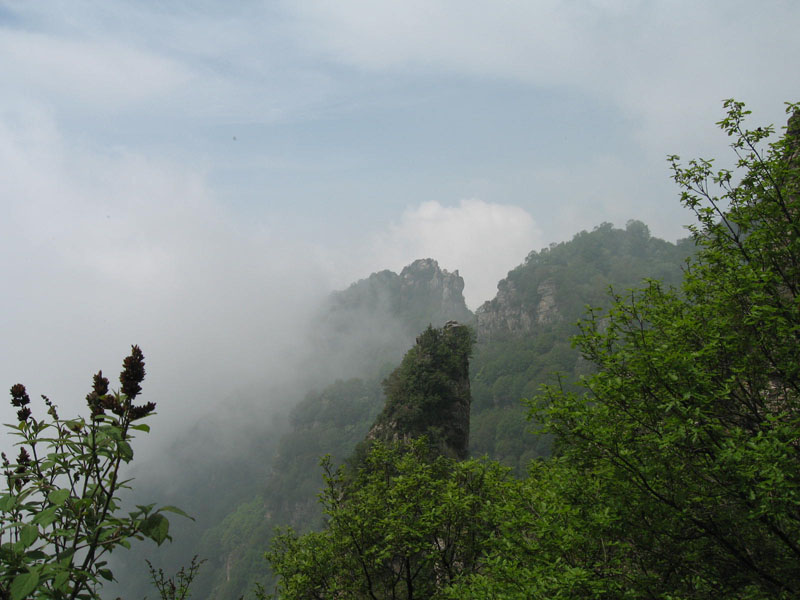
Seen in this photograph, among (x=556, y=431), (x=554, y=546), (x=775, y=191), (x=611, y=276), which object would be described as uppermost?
(x=611, y=276)

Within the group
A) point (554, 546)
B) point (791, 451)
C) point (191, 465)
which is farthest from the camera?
point (191, 465)

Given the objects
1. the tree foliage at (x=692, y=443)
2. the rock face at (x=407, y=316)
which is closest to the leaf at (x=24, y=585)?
the tree foliage at (x=692, y=443)

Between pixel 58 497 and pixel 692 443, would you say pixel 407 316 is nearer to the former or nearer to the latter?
pixel 692 443

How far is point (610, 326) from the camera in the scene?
6023mm

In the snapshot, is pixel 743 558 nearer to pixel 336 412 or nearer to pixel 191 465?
pixel 336 412

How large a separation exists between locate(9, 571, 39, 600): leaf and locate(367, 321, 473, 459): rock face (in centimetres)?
3088

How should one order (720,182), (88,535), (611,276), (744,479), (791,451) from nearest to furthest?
(88,535) → (791,451) → (744,479) → (720,182) → (611,276)

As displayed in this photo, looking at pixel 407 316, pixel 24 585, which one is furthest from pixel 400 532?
pixel 407 316

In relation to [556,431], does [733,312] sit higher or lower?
higher

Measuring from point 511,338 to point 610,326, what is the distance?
10949 cm

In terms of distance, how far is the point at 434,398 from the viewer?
34.6 metres

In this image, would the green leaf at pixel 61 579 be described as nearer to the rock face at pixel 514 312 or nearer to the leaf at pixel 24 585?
the leaf at pixel 24 585

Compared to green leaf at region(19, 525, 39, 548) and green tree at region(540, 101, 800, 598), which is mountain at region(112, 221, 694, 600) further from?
green leaf at region(19, 525, 39, 548)

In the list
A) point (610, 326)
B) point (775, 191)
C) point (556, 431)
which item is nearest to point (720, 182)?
point (775, 191)
